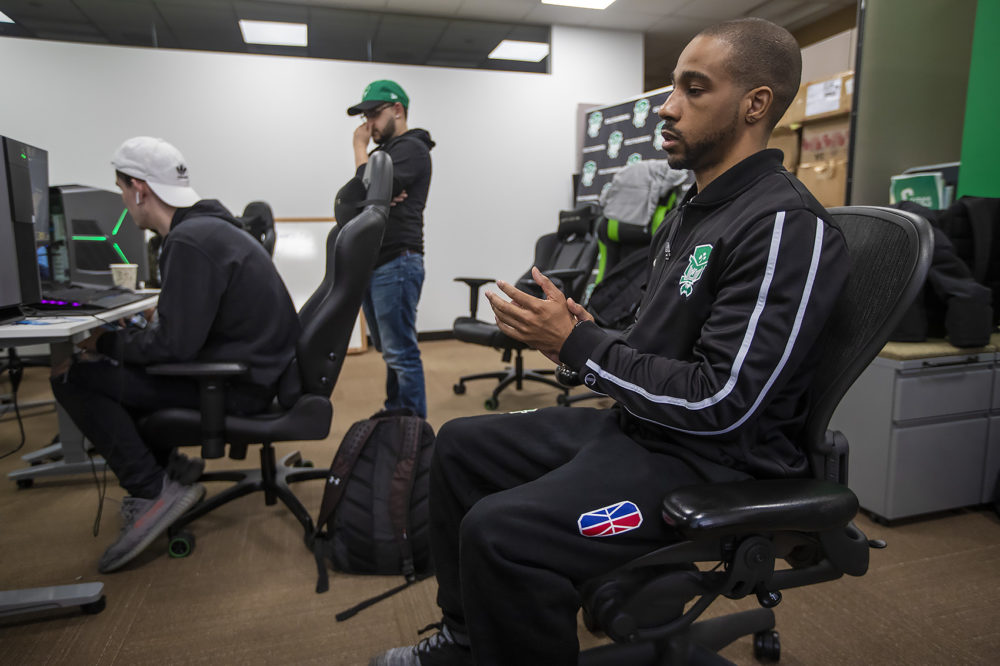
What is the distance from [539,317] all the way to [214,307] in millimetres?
1045

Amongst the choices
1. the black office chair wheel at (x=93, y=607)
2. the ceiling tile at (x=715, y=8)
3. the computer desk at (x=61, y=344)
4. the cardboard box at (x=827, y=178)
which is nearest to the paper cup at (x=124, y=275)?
the computer desk at (x=61, y=344)

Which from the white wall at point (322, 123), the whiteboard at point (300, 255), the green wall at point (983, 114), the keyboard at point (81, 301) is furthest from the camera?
the whiteboard at point (300, 255)

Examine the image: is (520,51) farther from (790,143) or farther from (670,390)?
(670,390)

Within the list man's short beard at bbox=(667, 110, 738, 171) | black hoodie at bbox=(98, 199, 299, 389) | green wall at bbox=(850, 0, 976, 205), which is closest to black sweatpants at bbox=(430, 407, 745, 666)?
man's short beard at bbox=(667, 110, 738, 171)

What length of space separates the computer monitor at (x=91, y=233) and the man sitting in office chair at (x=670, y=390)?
2084mm

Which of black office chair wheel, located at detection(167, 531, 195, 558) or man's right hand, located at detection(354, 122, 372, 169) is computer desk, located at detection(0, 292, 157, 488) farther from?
→ man's right hand, located at detection(354, 122, 372, 169)

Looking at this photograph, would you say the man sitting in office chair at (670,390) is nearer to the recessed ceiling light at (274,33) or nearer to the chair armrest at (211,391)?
the chair armrest at (211,391)

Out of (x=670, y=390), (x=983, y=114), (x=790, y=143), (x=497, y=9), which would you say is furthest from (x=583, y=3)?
(x=670, y=390)

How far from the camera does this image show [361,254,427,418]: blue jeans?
237 centimetres

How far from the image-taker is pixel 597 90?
18.1 ft

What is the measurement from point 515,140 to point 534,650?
16.6 ft

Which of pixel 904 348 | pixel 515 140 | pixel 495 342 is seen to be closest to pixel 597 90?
pixel 515 140

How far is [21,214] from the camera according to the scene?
1527 mm

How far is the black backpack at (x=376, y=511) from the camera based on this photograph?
158 centimetres
